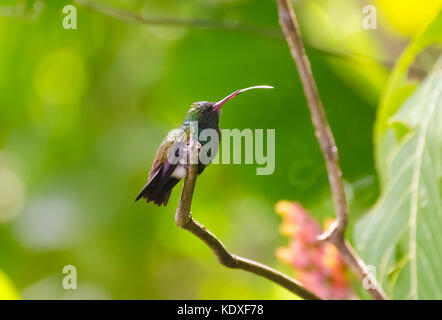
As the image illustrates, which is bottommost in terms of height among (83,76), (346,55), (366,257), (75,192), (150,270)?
(366,257)

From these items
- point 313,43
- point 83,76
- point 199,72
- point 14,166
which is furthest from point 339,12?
point 14,166

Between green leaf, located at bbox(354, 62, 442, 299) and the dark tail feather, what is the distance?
1.75 ft

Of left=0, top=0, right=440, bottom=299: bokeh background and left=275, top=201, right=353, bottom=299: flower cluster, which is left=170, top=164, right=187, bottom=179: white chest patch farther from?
left=0, top=0, right=440, bottom=299: bokeh background

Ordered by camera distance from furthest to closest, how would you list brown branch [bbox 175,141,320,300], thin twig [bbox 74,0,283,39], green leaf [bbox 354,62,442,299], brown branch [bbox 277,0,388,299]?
thin twig [bbox 74,0,283,39]
green leaf [bbox 354,62,442,299]
brown branch [bbox 277,0,388,299]
brown branch [bbox 175,141,320,300]

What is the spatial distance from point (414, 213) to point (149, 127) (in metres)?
0.74

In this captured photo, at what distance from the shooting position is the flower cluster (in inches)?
37.9

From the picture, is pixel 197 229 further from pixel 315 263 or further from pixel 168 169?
pixel 315 263

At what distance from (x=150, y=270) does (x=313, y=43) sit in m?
0.62

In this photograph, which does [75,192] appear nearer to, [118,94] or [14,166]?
[14,166]

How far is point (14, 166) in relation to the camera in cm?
158

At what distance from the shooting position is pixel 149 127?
1518mm

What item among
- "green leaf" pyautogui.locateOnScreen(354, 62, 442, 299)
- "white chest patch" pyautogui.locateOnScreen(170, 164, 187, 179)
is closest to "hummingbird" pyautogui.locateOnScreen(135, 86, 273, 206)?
"white chest patch" pyautogui.locateOnScreen(170, 164, 187, 179)

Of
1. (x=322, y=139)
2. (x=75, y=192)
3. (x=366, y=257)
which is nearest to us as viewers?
(x=322, y=139)

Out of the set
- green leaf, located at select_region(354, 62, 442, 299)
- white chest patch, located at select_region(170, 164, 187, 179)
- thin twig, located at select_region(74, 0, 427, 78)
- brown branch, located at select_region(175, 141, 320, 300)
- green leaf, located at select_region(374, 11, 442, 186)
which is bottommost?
brown branch, located at select_region(175, 141, 320, 300)
